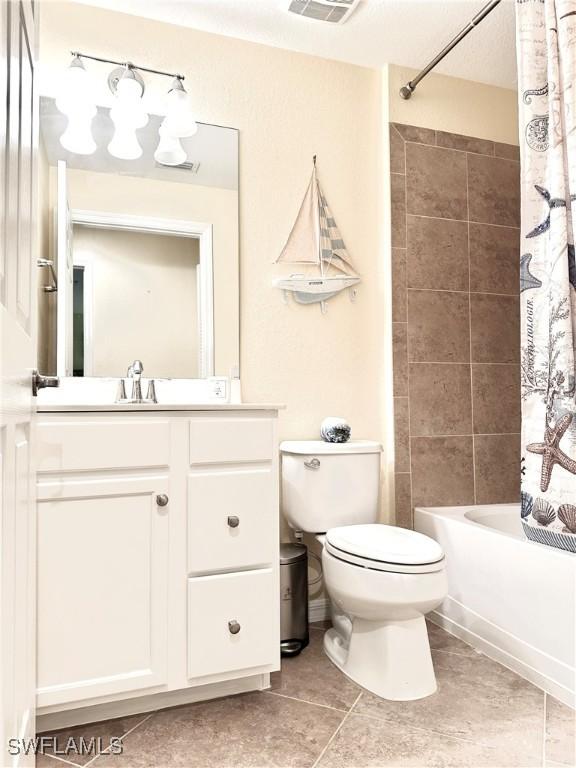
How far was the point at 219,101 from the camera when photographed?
2.24m

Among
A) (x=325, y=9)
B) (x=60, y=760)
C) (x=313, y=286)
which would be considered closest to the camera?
(x=60, y=760)

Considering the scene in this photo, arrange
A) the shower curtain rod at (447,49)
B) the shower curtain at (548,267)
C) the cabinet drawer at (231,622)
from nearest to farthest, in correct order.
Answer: the cabinet drawer at (231,622)
the shower curtain at (548,267)
the shower curtain rod at (447,49)

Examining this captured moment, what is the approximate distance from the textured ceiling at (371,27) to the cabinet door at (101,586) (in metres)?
1.80

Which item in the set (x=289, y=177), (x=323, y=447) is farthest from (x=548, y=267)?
(x=289, y=177)

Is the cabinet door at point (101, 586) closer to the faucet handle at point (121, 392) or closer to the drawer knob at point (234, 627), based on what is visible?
the drawer knob at point (234, 627)

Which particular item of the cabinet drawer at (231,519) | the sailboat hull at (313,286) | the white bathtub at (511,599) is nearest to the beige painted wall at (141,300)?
the sailboat hull at (313,286)

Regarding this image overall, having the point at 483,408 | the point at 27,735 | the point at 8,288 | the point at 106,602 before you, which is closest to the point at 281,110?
the point at 483,408

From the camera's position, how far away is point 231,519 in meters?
1.59

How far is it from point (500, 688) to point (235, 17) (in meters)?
2.57

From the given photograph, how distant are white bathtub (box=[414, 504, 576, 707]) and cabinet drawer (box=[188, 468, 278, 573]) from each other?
0.83 meters

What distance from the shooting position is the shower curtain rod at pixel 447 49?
194 centimetres

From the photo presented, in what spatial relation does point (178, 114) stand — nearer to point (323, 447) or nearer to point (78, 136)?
point (78, 136)

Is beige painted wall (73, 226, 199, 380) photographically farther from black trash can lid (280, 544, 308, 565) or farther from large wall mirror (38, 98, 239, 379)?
black trash can lid (280, 544, 308, 565)

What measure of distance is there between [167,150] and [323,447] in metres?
1.28
